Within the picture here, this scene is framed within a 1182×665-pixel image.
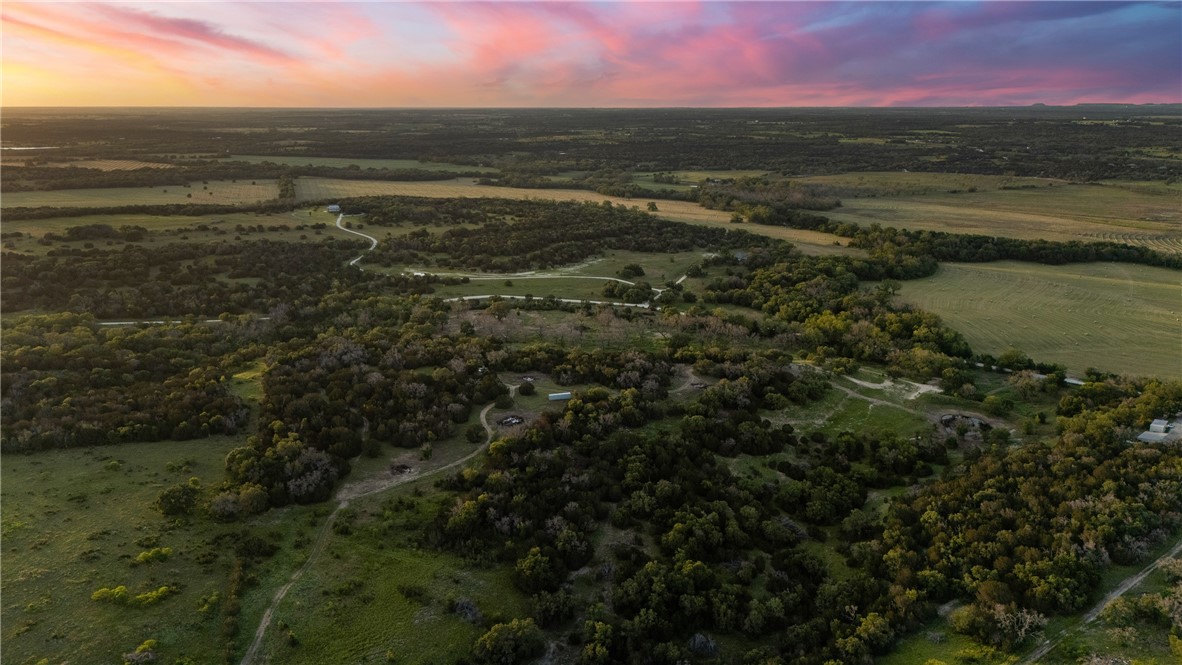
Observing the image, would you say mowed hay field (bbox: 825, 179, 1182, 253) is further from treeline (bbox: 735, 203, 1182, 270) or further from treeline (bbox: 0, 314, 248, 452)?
treeline (bbox: 0, 314, 248, 452)

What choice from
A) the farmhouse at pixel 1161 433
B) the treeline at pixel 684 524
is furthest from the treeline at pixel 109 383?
the farmhouse at pixel 1161 433

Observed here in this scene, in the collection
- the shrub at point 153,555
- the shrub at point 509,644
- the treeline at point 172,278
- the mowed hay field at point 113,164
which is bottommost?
the shrub at point 509,644

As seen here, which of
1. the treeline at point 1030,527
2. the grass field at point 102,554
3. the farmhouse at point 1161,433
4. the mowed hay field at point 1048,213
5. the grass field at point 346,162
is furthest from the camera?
the grass field at point 346,162

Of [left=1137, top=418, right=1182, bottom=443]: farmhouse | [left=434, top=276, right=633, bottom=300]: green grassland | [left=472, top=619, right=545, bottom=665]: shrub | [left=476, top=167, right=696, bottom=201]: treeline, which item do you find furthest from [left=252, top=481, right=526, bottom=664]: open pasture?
[left=476, top=167, right=696, bottom=201]: treeline

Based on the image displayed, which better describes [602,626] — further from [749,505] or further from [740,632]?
[749,505]

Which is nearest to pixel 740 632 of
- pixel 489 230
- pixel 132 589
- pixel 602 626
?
pixel 602 626

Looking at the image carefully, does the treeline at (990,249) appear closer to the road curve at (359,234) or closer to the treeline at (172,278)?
the treeline at (172,278)

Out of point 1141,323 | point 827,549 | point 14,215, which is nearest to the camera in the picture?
point 827,549
